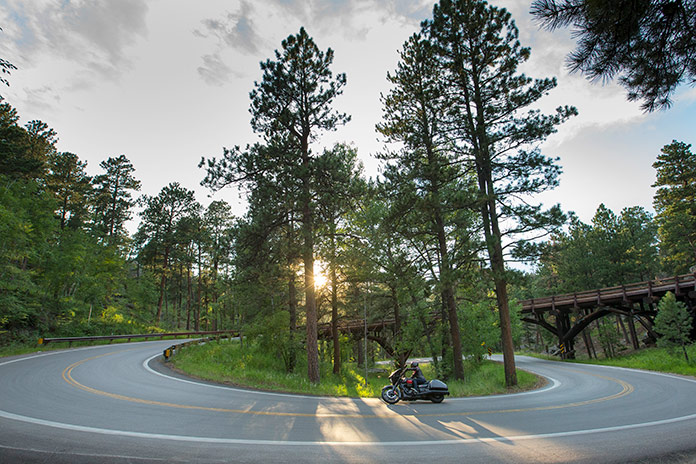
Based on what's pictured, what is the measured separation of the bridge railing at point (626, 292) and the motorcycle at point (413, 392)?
80.9 feet

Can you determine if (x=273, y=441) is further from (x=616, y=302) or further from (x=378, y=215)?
(x=616, y=302)

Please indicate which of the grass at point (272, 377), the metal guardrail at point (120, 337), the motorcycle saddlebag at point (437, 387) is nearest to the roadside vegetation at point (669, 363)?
the grass at point (272, 377)

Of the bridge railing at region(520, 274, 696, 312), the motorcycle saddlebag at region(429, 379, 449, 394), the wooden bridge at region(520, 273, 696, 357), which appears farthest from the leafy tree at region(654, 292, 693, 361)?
the motorcycle saddlebag at region(429, 379, 449, 394)

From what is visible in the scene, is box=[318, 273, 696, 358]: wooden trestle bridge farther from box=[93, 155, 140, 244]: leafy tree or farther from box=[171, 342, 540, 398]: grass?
box=[93, 155, 140, 244]: leafy tree

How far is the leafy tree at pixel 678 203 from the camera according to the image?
32000 mm

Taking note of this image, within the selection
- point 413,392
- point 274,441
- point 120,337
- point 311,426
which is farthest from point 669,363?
point 120,337

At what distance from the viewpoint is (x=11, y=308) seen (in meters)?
20.7

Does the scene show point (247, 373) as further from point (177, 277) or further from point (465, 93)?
point (177, 277)

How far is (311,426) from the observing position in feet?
22.4

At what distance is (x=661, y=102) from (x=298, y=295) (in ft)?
76.6

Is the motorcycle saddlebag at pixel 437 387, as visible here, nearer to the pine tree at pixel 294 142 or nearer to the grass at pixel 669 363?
the pine tree at pixel 294 142

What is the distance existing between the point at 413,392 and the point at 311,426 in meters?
4.41

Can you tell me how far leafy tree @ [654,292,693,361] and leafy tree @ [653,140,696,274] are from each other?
15104mm

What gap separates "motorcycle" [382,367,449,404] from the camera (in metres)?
10.1
